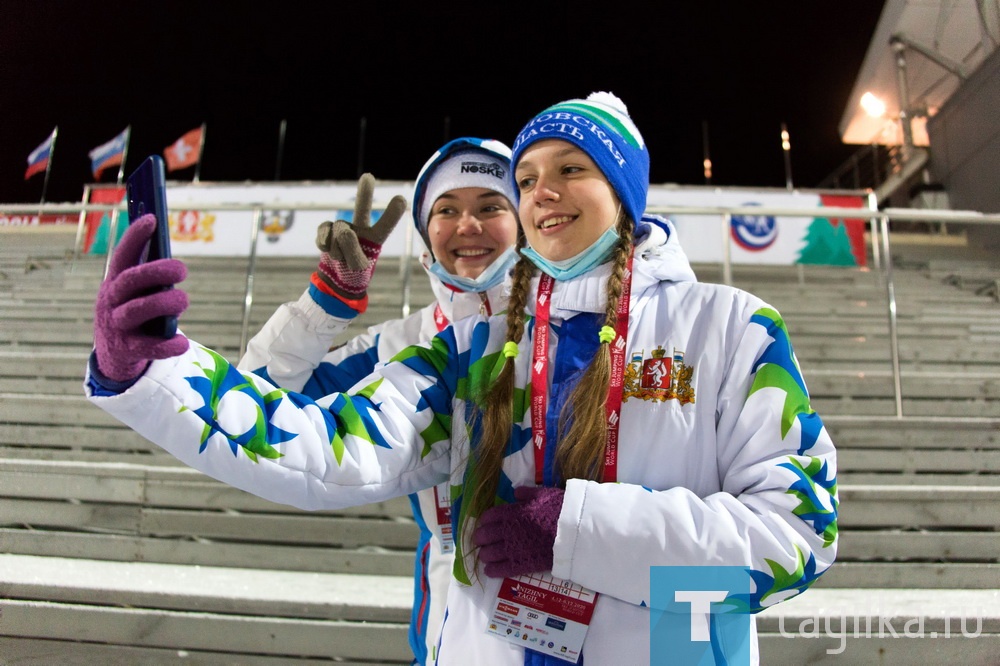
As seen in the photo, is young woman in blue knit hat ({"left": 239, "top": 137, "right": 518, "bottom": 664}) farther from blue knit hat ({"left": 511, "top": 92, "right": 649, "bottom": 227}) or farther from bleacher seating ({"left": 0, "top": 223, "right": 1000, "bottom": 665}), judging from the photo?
bleacher seating ({"left": 0, "top": 223, "right": 1000, "bottom": 665})

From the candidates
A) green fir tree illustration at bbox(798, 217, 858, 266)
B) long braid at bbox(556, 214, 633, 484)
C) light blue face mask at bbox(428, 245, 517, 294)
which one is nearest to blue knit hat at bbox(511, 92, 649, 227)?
long braid at bbox(556, 214, 633, 484)

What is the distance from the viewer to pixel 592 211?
1.14m

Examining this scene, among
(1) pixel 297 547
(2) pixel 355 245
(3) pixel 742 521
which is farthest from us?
(1) pixel 297 547

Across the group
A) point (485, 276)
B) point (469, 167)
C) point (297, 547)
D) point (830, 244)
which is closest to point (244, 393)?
point (485, 276)

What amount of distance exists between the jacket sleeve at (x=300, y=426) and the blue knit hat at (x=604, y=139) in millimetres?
476

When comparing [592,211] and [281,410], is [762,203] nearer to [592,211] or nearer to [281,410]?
[592,211]

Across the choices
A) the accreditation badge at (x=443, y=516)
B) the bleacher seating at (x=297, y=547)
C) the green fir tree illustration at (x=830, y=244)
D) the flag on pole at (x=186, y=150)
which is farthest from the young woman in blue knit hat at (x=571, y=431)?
the flag on pole at (x=186, y=150)

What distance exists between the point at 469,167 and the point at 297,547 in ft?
6.15

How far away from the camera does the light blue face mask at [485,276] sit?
1.71m

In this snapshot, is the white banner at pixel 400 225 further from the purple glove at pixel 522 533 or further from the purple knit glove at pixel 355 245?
the purple glove at pixel 522 533

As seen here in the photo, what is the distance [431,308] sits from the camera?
1893 mm

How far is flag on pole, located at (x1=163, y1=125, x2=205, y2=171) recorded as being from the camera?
11125 millimetres

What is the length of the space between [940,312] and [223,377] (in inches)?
238
